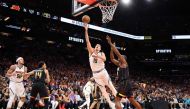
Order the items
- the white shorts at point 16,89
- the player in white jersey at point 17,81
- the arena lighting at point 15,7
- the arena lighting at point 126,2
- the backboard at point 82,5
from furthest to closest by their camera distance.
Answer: the arena lighting at point 126,2 < the arena lighting at point 15,7 < the backboard at point 82,5 < the white shorts at point 16,89 < the player in white jersey at point 17,81

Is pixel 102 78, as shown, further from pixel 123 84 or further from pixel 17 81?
pixel 17 81

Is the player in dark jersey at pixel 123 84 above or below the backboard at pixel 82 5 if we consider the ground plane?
below

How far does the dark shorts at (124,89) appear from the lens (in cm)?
777

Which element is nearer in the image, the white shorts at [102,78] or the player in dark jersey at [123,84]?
the player in dark jersey at [123,84]

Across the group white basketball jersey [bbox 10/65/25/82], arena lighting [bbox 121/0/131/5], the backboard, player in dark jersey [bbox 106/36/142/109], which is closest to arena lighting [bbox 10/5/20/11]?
arena lighting [bbox 121/0/131/5]

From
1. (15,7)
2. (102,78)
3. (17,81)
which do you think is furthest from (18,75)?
(15,7)

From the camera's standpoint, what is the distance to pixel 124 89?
307 inches

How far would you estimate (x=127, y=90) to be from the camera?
7.81m

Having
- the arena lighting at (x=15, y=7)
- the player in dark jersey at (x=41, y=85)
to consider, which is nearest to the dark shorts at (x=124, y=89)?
the player in dark jersey at (x=41, y=85)

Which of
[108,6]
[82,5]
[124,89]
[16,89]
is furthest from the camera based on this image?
[108,6]

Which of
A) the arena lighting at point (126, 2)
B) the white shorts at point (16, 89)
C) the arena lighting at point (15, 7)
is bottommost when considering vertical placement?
the white shorts at point (16, 89)

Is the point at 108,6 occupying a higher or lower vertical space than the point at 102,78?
higher

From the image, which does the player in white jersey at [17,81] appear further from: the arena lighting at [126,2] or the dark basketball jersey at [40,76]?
the arena lighting at [126,2]

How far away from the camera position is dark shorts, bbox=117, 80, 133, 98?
7.77 metres
